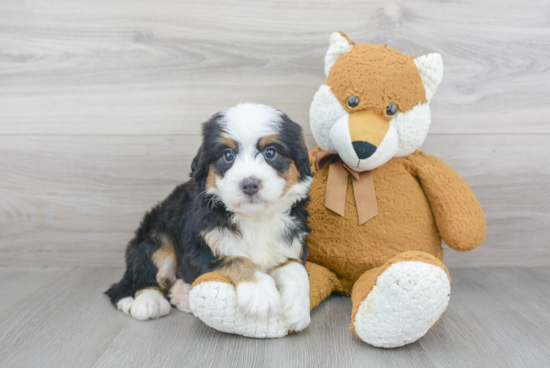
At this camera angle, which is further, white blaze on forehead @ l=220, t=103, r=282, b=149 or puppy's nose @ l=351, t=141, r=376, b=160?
puppy's nose @ l=351, t=141, r=376, b=160

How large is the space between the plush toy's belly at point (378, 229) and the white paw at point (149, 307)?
650mm

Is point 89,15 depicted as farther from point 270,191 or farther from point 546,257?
point 546,257

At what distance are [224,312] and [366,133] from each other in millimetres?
812

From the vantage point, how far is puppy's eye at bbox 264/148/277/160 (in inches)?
57.8

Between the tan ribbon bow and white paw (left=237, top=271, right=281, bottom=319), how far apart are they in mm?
494

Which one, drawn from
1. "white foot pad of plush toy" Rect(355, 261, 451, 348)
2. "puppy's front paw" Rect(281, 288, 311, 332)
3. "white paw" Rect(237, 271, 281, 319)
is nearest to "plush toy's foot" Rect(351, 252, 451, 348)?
"white foot pad of plush toy" Rect(355, 261, 451, 348)

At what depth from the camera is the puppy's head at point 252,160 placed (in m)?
1.38

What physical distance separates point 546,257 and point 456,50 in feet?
4.06

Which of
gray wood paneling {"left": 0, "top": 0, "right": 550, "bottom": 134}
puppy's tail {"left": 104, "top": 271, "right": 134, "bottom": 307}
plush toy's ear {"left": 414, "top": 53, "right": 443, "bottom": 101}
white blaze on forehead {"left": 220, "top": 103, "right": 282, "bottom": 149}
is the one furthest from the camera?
gray wood paneling {"left": 0, "top": 0, "right": 550, "bottom": 134}

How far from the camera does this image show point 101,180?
2307mm

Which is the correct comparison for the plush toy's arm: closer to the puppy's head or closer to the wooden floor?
the wooden floor

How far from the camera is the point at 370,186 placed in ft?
5.72

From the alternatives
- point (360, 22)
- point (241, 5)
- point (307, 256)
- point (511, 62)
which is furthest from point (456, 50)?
point (307, 256)

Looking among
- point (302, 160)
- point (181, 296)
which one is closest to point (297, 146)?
point (302, 160)
